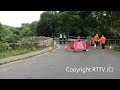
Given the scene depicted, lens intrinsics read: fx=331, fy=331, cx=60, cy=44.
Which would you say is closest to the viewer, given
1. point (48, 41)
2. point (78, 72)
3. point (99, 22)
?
point (78, 72)

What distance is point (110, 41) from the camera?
43906 mm

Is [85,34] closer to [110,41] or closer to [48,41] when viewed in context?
[110,41]

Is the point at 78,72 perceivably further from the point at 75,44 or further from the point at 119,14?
the point at 119,14

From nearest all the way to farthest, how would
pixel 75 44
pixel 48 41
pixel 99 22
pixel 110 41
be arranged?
pixel 75 44 → pixel 48 41 → pixel 110 41 → pixel 99 22
